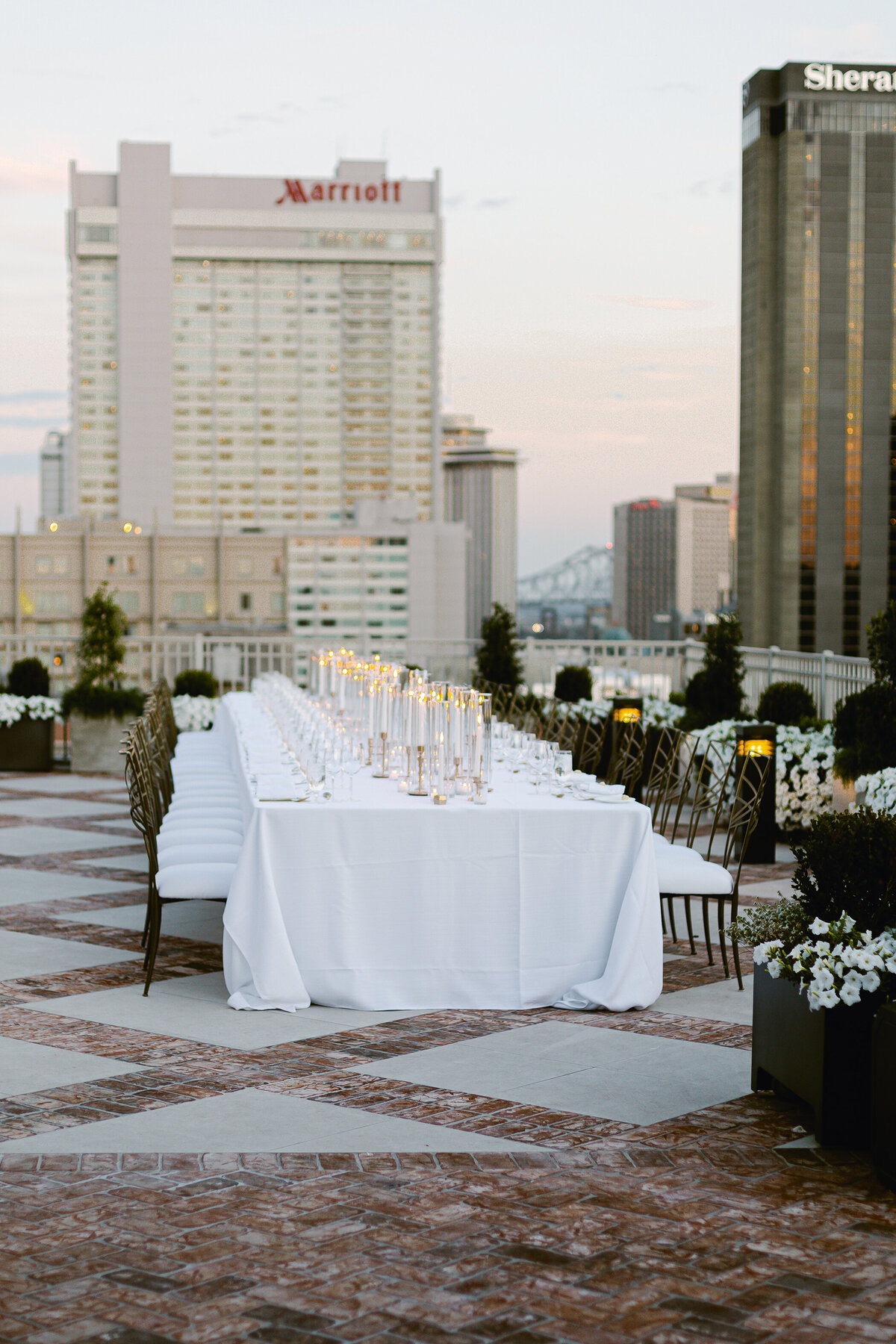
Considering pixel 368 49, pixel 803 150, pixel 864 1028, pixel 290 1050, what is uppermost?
pixel 803 150

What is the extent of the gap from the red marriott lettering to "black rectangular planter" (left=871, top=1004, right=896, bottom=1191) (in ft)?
452

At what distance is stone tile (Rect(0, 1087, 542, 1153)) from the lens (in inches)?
158

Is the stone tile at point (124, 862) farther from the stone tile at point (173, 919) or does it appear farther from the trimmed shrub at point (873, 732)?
the trimmed shrub at point (873, 732)

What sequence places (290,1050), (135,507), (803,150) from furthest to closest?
1. (135,507)
2. (803,150)
3. (290,1050)

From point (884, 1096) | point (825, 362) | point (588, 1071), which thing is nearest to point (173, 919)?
point (588, 1071)

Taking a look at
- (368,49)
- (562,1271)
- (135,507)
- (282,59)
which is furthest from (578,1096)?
(135,507)

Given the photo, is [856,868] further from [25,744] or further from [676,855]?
[25,744]

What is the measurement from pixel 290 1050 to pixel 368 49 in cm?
3997

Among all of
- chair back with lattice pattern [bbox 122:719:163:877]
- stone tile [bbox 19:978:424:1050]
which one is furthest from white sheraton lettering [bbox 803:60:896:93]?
stone tile [bbox 19:978:424:1050]

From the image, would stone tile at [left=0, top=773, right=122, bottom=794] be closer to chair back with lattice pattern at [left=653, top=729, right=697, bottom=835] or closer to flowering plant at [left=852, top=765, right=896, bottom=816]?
chair back with lattice pattern at [left=653, top=729, right=697, bottom=835]

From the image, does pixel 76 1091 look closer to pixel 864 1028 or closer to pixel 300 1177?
pixel 300 1177

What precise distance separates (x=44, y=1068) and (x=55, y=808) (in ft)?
23.1

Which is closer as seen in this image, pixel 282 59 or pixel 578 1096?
pixel 578 1096

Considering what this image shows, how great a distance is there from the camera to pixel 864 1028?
→ 4.02m
